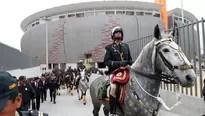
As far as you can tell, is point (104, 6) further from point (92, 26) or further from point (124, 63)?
point (124, 63)

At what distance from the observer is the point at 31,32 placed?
61.9 meters

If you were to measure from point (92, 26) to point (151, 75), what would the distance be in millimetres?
49859

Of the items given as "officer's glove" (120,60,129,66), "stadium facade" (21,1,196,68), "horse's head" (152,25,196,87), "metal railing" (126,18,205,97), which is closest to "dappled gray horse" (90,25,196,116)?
"horse's head" (152,25,196,87)

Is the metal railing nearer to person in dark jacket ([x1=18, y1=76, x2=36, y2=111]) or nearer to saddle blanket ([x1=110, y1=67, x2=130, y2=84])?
saddle blanket ([x1=110, y1=67, x2=130, y2=84])

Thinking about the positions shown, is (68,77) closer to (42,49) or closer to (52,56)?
(52,56)

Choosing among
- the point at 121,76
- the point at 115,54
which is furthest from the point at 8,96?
the point at 115,54

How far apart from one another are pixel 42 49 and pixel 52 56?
5.07m

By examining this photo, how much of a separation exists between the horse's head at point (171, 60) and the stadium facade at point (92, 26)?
47.8m

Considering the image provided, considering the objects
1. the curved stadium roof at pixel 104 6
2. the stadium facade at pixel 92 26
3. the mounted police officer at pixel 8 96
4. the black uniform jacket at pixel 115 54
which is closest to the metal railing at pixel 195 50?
Result: the black uniform jacket at pixel 115 54

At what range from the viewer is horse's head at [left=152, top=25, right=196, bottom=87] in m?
3.18

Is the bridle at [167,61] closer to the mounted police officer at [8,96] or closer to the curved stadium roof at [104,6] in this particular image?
the mounted police officer at [8,96]

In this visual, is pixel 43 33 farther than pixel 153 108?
Yes

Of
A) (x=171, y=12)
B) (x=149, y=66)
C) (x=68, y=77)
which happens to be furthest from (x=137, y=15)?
(x=149, y=66)

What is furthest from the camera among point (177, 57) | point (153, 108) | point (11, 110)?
point (153, 108)
